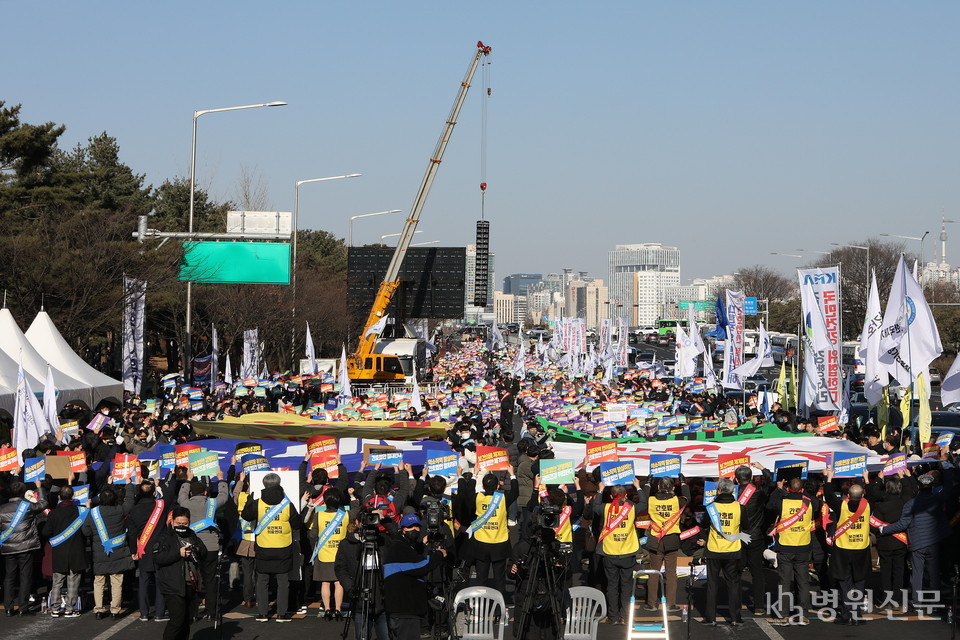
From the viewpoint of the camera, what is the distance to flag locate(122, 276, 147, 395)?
28.7 m

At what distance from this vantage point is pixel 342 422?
23.5 metres

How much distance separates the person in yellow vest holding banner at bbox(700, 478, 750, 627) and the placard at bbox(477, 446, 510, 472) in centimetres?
310

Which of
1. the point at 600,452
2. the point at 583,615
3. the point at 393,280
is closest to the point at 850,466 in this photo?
the point at 600,452

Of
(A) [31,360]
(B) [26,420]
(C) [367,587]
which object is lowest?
(C) [367,587]

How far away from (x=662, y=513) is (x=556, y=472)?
1.42 metres

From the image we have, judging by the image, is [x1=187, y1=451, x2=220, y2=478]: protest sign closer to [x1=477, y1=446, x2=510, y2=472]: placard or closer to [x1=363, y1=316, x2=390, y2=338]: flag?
[x1=477, y1=446, x2=510, y2=472]: placard

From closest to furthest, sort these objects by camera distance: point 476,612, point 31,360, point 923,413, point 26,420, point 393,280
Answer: point 476,612
point 26,420
point 923,413
point 31,360
point 393,280

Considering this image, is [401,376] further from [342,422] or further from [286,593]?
[286,593]

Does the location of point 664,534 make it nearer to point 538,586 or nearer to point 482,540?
point 482,540

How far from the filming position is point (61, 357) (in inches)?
1014

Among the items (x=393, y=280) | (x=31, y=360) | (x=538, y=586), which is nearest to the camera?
(x=538, y=586)

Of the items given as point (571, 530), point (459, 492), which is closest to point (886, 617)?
point (571, 530)

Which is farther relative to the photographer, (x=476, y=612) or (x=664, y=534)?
(x=664, y=534)

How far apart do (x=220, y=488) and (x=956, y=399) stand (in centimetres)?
1100
